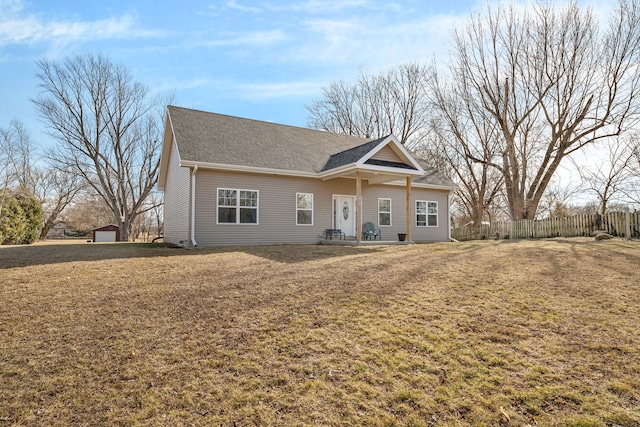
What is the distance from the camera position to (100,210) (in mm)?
45219

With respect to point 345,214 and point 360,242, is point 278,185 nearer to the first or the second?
point 345,214

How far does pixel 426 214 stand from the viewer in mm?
18391

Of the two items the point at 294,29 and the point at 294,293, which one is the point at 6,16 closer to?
the point at 294,29

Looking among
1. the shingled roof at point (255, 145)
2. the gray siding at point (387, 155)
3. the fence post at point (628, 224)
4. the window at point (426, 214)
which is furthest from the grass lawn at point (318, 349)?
the window at point (426, 214)

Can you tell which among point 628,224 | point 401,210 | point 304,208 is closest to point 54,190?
point 304,208

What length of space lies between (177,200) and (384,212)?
9.22m

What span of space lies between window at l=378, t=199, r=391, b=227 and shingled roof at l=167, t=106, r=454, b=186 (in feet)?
7.44

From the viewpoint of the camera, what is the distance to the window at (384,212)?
17.0 m

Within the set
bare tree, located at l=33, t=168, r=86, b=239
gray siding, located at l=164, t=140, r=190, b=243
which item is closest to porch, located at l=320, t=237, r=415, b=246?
gray siding, located at l=164, t=140, r=190, b=243

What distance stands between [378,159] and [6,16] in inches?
516

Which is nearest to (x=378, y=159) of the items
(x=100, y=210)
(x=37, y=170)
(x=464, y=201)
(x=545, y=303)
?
(x=545, y=303)

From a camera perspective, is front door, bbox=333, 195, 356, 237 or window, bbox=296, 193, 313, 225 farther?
front door, bbox=333, 195, 356, 237

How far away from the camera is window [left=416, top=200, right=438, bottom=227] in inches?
716

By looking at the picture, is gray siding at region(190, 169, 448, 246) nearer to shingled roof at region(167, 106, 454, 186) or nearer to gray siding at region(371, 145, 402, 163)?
shingled roof at region(167, 106, 454, 186)
